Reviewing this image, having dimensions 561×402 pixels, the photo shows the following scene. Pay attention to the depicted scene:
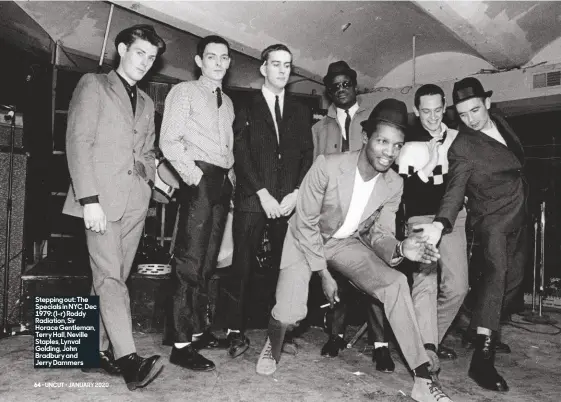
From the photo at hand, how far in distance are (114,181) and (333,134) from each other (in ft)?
6.09

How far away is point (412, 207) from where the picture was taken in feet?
11.9

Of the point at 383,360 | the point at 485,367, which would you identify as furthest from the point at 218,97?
the point at 485,367

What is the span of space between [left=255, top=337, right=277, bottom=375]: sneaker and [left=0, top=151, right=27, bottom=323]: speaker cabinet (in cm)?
208

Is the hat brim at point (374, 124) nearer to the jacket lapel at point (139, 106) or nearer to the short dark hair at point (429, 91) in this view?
the short dark hair at point (429, 91)

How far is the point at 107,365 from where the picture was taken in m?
2.91

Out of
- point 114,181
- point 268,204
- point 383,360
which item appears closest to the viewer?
point 114,181

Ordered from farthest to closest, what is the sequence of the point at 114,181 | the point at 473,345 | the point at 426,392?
1. the point at 473,345
2. the point at 114,181
3. the point at 426,392

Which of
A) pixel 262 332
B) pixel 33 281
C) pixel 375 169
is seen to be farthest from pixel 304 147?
pixel 33 281

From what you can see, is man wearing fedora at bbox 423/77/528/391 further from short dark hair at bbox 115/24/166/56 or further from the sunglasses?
short dark hair at bbox 115/24/166/56

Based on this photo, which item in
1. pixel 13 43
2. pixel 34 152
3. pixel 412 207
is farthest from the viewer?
pixel 34 152

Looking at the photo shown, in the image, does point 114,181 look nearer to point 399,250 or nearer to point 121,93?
point 121,93

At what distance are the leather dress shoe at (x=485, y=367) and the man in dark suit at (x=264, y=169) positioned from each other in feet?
4.13

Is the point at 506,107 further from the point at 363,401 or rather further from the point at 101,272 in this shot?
the point at 101,272

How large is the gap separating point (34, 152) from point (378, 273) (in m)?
4.21
